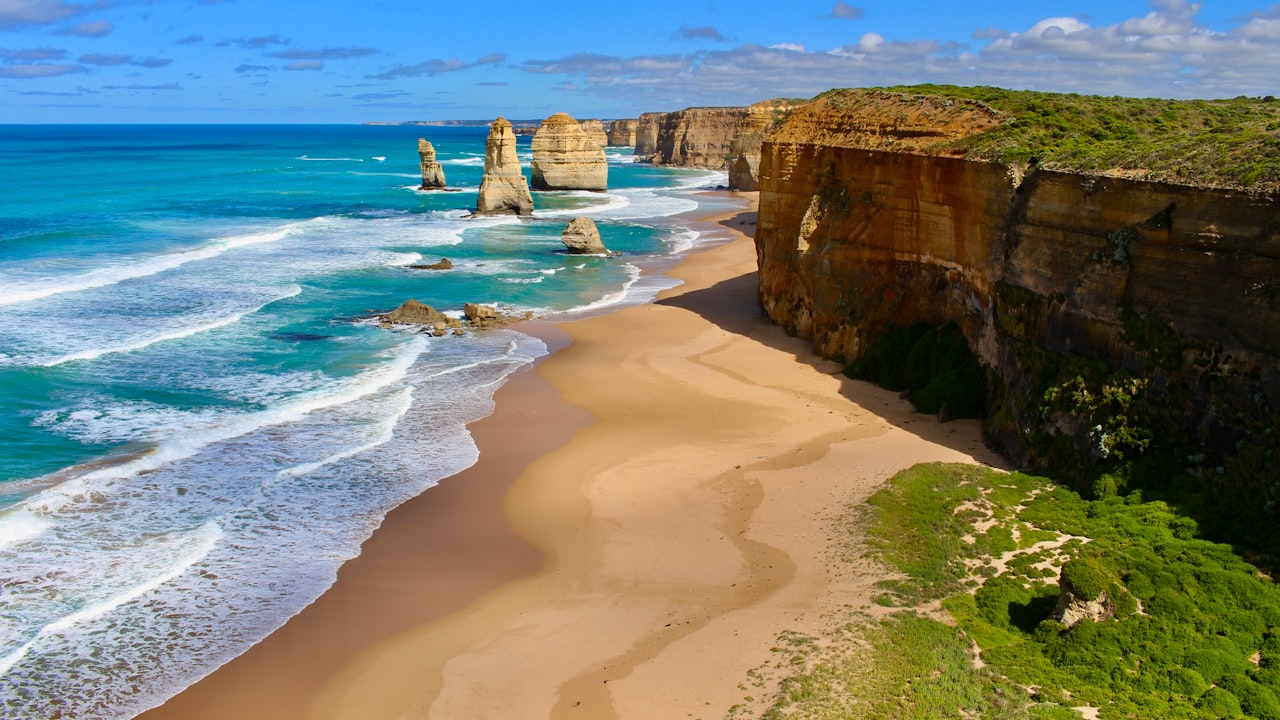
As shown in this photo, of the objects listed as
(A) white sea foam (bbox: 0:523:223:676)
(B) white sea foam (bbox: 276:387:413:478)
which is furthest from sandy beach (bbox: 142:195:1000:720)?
(A) white sea foam (bbox: 0:523:223:676)

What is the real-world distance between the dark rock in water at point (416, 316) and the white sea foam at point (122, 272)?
14638mm

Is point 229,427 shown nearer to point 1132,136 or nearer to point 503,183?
point 1132,136

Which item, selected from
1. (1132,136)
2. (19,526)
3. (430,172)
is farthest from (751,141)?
(19,526)

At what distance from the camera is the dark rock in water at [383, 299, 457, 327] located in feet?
116

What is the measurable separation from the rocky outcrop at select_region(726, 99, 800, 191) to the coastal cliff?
5439 cm

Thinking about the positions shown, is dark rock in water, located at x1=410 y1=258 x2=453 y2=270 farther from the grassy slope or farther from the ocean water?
the grassy slope

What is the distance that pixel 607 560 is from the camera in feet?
56.3

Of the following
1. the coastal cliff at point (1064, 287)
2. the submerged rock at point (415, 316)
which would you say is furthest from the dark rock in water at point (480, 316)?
the coastal cliff at point (1064, 287)

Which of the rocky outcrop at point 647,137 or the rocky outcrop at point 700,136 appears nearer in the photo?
the rocky outcrop at point 700,136

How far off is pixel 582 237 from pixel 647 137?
100 meters

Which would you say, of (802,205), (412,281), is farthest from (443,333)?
(802,205)

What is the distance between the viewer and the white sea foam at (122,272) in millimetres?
38312

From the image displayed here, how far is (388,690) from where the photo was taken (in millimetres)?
13586

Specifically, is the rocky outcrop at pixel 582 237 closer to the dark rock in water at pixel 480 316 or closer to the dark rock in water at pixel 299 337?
the dark rock in water at pixel 480 316
